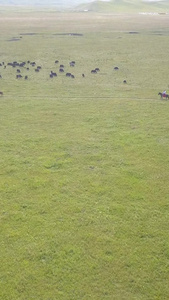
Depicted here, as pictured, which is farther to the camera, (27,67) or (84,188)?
(27,67)

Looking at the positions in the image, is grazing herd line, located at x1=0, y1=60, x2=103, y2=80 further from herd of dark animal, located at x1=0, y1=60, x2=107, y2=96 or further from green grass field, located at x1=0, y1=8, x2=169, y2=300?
green grass field, located at x1=0, y1=8, x2=169, y2=300

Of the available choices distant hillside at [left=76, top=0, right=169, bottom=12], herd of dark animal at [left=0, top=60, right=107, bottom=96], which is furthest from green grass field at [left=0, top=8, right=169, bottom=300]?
distant hillside at [left=76, top=0, right=169, bottom=12]

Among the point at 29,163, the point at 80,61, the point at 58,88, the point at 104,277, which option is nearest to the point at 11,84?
the point at 58,88

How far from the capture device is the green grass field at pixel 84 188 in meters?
11.9

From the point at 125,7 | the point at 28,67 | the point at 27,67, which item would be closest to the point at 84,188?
the point at 28,67

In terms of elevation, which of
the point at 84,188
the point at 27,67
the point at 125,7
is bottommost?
the point at 84,188

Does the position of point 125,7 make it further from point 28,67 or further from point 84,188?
point 84,188

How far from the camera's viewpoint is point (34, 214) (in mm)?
14961

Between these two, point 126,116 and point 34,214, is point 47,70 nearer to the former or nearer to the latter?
point 126,116

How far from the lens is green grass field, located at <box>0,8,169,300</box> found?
11891mm

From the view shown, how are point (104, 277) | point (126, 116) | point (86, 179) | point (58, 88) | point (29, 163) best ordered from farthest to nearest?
1. point (58, 88)
2. point (126, 116)
3. point (29, 163)
4. point (86, 179)
5. point (104, 277)

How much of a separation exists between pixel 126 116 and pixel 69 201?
1200 cm

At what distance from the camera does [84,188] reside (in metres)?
16.8

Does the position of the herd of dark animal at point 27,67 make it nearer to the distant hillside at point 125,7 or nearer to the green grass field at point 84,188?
the green grass field at point 84,188
